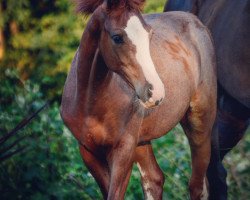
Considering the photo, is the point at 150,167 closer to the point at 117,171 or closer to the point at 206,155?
the point at 206,155

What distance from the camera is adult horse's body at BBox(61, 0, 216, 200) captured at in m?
3.80

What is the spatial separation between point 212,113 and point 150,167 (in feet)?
2.01

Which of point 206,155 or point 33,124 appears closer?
point 206,155

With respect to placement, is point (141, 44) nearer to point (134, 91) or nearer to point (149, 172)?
point (134, 91)

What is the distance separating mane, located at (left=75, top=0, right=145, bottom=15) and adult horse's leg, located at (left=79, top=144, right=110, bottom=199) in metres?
0.86

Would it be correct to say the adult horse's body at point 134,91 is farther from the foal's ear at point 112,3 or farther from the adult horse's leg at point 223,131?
the adult horse's leg at point 223,131

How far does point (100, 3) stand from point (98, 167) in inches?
41.0

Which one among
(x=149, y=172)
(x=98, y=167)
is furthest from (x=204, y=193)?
(x=98, y=167)

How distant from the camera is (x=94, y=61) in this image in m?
4.12

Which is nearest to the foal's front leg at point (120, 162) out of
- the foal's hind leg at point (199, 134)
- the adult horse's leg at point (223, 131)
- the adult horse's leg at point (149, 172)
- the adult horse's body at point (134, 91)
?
the adult horse's body at point (134, 91)

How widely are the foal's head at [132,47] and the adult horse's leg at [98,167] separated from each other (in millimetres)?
711

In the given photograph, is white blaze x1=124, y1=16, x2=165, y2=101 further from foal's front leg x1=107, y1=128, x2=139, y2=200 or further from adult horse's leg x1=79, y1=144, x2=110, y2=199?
adult horse's leg x1=79, y1=144, x2=110, y2=199

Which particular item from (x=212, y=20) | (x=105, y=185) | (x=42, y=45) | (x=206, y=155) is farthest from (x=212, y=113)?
(x=42, y=45)

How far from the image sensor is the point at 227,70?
528 cm
